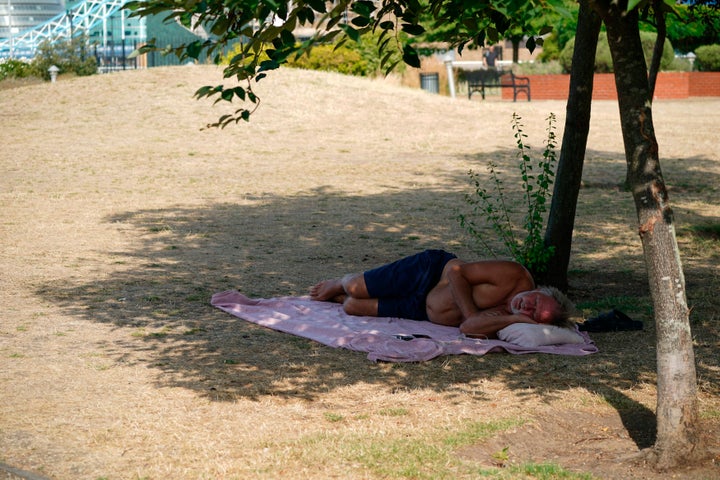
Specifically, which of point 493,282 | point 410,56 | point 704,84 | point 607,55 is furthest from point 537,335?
point 607,55

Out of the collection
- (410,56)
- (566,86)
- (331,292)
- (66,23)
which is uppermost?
(66,23)

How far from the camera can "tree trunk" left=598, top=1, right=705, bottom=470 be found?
14.3ft

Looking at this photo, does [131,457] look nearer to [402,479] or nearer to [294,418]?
[294,418]

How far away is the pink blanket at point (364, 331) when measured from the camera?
6105 millimetres

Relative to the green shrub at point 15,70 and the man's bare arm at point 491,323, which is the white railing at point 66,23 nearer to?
the green shrub at point 15,70

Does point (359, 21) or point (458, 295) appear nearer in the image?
point (359, 21)

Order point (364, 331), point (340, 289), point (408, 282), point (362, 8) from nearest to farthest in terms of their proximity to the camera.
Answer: point (362, 8), point (364, 331), point (408, 282), point (340, 289)

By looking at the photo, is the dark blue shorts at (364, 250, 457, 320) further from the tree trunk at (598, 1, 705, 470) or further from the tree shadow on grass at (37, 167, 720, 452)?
the tree trunk at (598, 1, 705, 470)

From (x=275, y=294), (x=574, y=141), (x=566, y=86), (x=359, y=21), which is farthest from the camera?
(x=566, y=86)

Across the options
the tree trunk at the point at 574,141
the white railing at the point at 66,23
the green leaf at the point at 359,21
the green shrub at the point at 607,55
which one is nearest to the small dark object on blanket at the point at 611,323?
the tree trunk at the point at 574,141

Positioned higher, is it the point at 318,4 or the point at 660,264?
→ the point at 318,4

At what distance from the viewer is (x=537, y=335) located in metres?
6.21

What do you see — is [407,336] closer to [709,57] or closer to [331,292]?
[331,292]

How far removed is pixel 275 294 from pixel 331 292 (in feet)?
2.27
